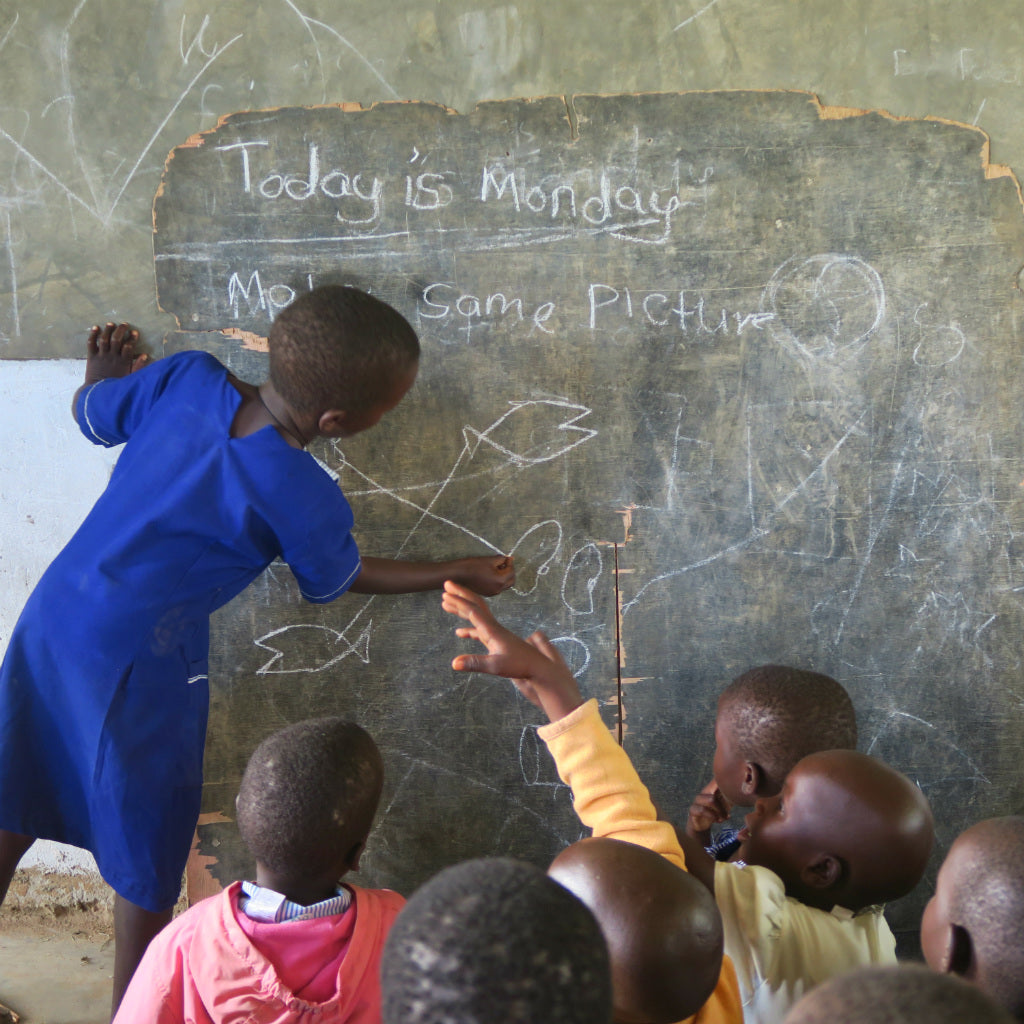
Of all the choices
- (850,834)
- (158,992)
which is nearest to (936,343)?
(850,834)

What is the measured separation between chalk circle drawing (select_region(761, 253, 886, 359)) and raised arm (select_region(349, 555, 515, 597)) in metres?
0.97

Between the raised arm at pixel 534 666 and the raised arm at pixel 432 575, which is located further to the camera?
the raised arm at pixel 432 575

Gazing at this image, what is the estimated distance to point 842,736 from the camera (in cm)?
176

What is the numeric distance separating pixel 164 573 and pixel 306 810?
0.69 metres

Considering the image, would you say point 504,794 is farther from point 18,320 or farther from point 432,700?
point 18,320

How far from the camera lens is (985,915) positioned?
968mm

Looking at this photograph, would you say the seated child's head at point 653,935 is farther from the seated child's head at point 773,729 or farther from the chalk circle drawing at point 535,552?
the chalk circle drawing at point 535,552

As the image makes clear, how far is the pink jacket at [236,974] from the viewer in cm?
126

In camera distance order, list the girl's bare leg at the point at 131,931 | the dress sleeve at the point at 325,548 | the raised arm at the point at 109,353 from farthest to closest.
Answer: the raised arm at the point at 109,353, the girl's bare leg at the point at 131,931, the dress sleeve at the point at 325,548

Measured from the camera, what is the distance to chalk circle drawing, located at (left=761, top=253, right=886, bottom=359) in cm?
223

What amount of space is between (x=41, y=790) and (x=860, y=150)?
251 centimetres

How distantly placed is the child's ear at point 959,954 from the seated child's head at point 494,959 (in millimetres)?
517

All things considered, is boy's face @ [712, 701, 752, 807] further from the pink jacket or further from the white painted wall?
the white painted wall

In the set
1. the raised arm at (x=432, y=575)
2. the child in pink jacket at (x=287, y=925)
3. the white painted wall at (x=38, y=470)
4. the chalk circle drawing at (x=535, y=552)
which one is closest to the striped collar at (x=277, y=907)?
the child in pink jacket at (x=287, y=925)
